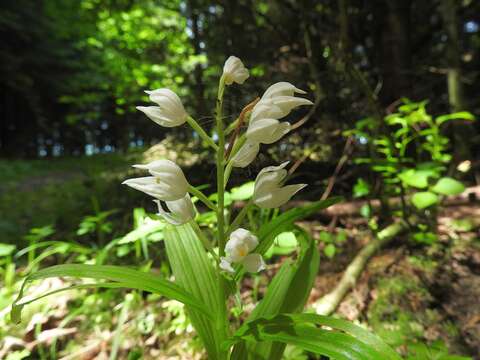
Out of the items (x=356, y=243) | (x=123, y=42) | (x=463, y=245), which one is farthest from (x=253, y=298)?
(x=123, y=42)

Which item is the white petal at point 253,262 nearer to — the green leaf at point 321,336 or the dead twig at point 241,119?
the green leaf at point 321,336

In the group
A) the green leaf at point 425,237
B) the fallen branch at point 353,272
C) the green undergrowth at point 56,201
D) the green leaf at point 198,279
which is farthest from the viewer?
the green undergrowth at point 56,201

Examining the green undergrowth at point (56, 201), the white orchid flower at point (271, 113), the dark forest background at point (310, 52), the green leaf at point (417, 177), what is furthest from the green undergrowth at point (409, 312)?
the green undergrowth at point (56, 201)

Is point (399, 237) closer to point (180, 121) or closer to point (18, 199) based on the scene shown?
point (180, 121)

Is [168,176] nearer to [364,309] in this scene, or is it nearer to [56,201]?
[364,309]

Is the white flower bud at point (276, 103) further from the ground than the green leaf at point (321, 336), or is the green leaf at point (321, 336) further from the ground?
the white flower bud at point (276, 103)

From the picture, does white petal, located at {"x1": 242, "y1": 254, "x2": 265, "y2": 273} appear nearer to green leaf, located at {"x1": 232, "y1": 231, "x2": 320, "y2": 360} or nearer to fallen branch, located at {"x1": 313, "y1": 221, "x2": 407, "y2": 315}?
Result: green leaf, located at {"x1": 232, "y1": 231, "x2": 320, "y2": 360}
